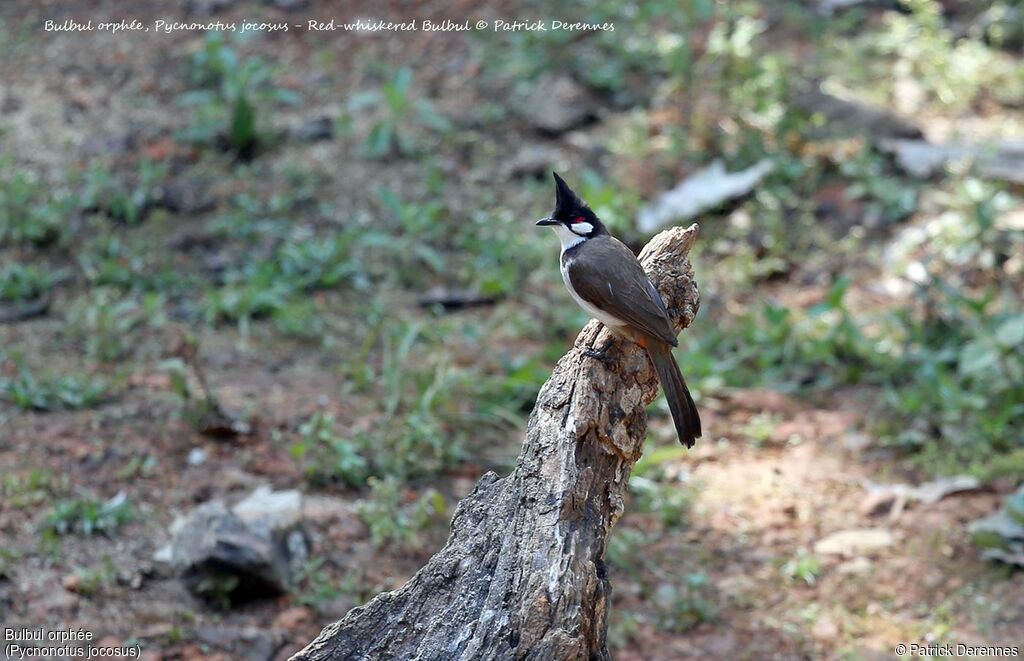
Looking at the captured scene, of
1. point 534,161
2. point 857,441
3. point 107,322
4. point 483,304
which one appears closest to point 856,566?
point 857,441

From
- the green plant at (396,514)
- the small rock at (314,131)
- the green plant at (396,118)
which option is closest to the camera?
the green plant at (396,514)

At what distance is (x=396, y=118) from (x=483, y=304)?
6.63ft

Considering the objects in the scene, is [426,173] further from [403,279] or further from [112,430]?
[112,430]

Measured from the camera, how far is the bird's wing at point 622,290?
362 cm

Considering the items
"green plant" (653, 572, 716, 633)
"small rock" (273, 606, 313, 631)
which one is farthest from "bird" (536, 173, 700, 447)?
"small rock" (273, 606, 313, 631)

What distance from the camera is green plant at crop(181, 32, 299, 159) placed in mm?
7793

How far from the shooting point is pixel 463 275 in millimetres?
6902

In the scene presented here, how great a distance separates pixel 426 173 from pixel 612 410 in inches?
188

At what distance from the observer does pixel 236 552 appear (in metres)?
4.29

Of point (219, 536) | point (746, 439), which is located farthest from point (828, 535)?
point (219, 536)

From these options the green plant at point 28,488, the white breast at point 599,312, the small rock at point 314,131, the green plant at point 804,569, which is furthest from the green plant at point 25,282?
the green plant at point 804,569

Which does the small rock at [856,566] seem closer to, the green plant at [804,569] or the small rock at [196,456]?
the green plant at [804,569]

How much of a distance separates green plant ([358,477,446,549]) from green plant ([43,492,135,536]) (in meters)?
0.95

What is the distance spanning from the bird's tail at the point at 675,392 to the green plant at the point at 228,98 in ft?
15.8
